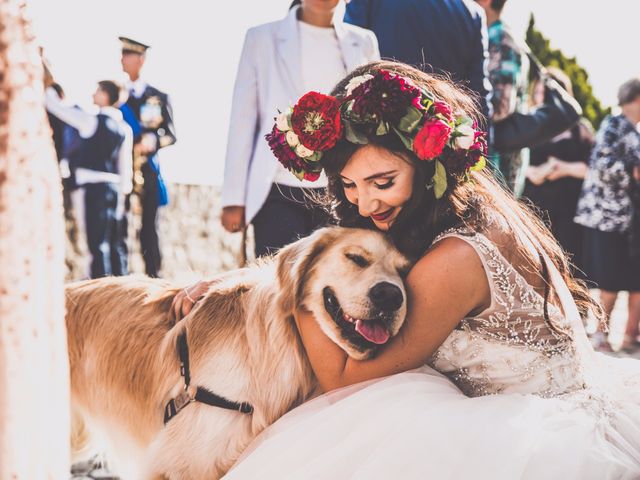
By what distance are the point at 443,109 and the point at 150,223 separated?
5359mm

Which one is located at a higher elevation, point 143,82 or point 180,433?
point 143,82

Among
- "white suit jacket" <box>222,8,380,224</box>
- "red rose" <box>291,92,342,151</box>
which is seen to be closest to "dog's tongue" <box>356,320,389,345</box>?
"red rose" <box>291,92,342,151</box>

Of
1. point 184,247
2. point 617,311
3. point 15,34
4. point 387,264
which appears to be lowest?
point 617,311

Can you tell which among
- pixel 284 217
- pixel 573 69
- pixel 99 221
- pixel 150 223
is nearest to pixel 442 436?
pixel 284 217

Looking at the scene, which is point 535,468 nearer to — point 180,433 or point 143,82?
point 180,433

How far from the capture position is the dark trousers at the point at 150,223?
24.8 feet

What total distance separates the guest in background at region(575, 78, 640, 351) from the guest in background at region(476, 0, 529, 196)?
85.8 inches

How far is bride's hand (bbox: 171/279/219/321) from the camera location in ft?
9.89

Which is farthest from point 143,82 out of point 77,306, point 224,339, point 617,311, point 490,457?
point 617,311

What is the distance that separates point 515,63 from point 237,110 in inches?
80.7

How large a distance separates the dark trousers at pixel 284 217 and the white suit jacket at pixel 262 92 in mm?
51

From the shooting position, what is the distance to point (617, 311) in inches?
417

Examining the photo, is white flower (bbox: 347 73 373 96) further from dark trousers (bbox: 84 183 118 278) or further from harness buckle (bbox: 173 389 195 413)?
dark trousers (bbox: 84 183 118 278)

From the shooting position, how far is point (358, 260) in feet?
8.85
